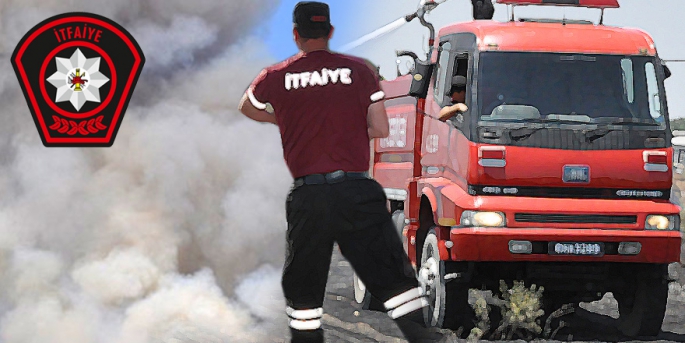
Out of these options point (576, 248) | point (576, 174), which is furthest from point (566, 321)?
point (576, 174)

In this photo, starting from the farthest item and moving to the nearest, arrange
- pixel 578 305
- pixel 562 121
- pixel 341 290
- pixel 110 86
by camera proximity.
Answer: pixel 110 86 → pixel 341 290 → pixel 578 305 → pixel 562 121

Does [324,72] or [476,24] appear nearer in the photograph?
[324,72]

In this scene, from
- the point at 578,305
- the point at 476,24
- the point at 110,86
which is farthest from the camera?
the point at 110,86

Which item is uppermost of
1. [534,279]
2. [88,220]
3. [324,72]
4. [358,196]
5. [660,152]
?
[324,72]

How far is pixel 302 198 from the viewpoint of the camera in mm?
4992

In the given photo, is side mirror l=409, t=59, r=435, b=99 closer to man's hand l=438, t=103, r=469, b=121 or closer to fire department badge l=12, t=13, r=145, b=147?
man's hand l=438, t=103, r=469, b=121

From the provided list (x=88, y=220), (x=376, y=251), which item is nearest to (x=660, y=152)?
(x=376, y=251)

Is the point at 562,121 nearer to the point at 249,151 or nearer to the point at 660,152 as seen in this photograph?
the point at 660,152

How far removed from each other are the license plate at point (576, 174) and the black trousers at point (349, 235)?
285cm

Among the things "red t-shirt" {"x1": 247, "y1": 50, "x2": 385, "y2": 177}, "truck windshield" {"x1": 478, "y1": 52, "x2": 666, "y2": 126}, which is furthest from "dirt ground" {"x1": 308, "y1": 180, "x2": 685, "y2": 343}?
"red t-shirt" {"x1": 247, "y1": 50, "x2": 385, "y2": 177}

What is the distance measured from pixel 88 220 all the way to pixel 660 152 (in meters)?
11.9

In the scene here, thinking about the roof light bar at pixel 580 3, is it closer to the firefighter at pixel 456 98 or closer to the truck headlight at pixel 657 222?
the firefighter at pixel 456 98

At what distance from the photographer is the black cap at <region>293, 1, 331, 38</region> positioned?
5039 mm

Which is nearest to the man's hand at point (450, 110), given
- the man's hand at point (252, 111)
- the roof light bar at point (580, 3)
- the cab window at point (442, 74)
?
the cab window at point (442, 74)
